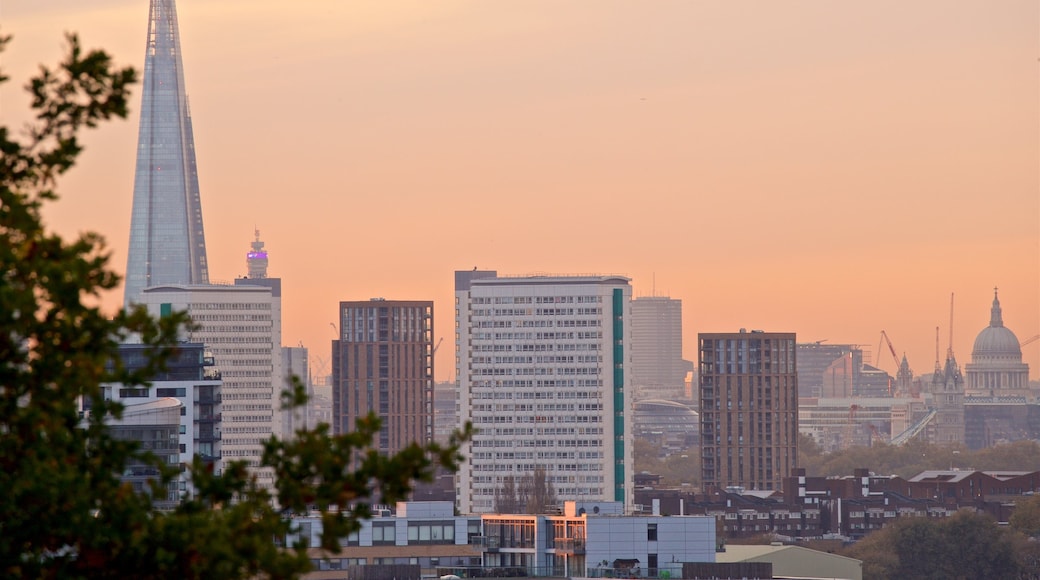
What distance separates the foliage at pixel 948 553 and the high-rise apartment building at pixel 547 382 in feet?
169

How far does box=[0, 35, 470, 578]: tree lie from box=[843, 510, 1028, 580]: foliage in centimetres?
9668

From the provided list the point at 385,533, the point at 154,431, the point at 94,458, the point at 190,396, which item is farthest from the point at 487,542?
the point at 94,458

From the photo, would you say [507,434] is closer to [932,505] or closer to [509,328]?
[509,328]

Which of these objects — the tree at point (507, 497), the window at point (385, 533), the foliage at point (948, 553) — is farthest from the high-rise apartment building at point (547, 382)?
the window at point (385, 533)

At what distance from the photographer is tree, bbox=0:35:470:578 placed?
1528cm

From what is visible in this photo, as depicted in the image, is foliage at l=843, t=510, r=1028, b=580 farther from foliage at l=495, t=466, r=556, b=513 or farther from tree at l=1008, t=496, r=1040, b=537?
foliage at l=495, t=466, r=556, b=513

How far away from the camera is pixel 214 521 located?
1540 centimetres

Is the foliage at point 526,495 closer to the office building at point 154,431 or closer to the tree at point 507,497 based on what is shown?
the tree at point 507,497

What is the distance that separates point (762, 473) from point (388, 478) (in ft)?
608

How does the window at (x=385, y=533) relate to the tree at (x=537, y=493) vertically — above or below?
below

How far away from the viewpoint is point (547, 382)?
177125 millimetres

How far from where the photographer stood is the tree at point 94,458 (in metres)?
15.3

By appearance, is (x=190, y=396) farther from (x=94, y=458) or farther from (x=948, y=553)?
(x=94, y=458)

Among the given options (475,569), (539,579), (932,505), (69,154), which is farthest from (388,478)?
(932,505)
